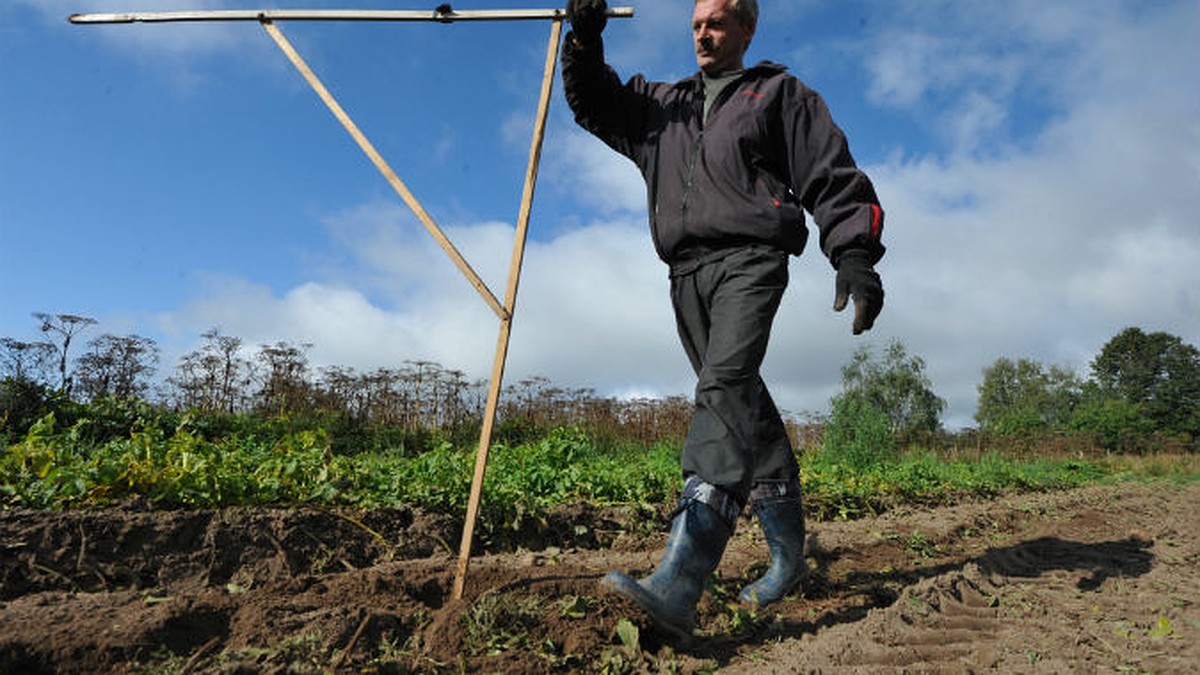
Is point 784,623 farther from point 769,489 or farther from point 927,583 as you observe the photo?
point 927,583

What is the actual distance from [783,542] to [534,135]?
175 centimetres

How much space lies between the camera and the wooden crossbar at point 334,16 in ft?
8.96

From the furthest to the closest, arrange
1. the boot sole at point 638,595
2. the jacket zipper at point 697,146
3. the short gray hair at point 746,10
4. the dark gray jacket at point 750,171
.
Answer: the short gray hair at point 746,10 < the jacket zipper at point 697,146 < the dark gray jacket at point 750,171 < the boot sole at point 638,595

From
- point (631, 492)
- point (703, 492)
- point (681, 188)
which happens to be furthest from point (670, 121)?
point (631, 492)

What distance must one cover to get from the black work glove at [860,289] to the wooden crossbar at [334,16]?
1190 millimetres

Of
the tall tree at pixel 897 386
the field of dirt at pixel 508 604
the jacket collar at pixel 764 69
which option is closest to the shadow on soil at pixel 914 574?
the field of dirt at pixel 508 604

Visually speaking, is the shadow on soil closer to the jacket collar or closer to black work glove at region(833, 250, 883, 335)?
black work glove at region(833, 250, 883, 335)

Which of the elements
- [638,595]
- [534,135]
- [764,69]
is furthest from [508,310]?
[764,69]

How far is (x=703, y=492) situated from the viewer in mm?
2316

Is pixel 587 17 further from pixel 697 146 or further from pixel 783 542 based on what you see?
pixel 783 542

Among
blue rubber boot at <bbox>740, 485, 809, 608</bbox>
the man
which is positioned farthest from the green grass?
the man

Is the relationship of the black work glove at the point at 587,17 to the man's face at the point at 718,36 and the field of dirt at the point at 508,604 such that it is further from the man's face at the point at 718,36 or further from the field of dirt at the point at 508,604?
the field of dirt at the point at 508,604

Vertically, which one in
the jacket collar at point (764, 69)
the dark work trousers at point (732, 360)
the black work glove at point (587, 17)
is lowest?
the dark work trousers at point (732, 360)

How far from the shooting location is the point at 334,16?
9.51ft
